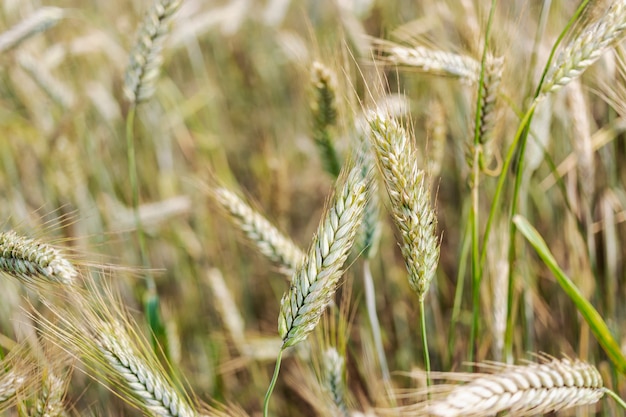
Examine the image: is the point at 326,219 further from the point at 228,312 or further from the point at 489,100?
the point at 228,312

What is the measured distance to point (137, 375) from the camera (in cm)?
87

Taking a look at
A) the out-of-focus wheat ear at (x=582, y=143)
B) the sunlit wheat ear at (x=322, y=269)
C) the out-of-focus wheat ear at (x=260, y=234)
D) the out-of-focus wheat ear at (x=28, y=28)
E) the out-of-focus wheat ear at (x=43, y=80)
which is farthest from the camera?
the out-of-focus wheat ear at (x=43, y=80)

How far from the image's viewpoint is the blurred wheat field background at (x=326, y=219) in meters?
0.87

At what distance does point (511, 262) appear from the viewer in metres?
1.01

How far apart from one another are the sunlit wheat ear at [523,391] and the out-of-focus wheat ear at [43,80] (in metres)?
1.66

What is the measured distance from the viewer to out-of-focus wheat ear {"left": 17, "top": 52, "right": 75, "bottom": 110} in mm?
1784

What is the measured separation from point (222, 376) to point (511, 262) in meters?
1.08

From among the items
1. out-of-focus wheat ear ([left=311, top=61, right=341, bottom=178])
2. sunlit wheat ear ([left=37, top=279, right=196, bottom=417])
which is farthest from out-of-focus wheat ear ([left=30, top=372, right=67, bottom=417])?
out-of-focus wheat ear ([left=311, top=61, right=341, bottom=178])

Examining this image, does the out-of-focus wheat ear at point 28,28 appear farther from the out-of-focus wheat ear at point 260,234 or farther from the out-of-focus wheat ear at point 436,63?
the out-of-focus wheat ear at point 436,63

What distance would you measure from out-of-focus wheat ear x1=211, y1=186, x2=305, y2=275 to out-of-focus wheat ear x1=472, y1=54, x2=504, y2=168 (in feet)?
1.50

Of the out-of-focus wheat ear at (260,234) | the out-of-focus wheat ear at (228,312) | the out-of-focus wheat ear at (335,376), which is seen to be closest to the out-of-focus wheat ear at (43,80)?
the out-of-focus wheat ear at (228,312)

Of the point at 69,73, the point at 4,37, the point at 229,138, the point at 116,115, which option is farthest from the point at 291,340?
the point at 69,73

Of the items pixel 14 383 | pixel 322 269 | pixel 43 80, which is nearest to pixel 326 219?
pixel 322 269

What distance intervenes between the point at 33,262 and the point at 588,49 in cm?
100
